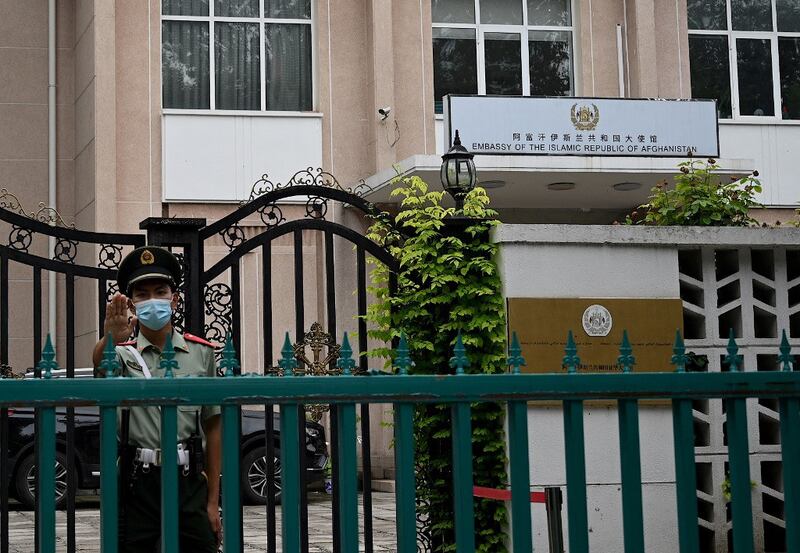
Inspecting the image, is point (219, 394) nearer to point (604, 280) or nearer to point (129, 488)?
point (129, 488)

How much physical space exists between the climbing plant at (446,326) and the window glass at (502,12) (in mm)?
10256

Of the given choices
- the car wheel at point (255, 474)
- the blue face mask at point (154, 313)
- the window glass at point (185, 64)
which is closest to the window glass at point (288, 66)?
the window glass at point (185, 64)

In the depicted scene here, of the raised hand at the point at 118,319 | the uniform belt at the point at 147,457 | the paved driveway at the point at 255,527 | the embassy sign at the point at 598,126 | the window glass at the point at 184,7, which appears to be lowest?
the paved driveway at the point at 255,527

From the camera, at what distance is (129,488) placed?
4.77m

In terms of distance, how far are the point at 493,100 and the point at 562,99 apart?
94 centimetres

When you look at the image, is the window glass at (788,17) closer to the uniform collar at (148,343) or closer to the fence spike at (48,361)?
the uniform collar at (148,343)

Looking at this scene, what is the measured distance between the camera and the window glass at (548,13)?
720 inches

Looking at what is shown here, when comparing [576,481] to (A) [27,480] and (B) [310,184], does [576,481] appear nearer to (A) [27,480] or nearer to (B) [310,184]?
(B) [310,184]

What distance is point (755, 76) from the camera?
62.3 ft

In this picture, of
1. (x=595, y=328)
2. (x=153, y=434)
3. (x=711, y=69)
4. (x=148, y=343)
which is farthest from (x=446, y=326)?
(x=711, y=69)

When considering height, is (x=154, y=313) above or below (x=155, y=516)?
above

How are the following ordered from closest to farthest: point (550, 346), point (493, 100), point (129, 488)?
point (129, 488)
point (550, 346)
point (493, 100)

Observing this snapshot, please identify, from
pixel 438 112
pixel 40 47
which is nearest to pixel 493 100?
pixel 438 112

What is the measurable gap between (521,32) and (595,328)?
10.8 metres
